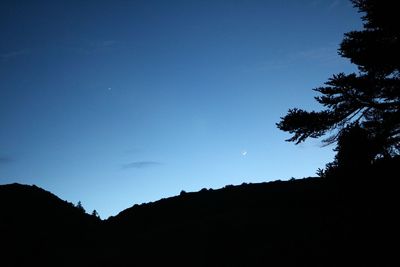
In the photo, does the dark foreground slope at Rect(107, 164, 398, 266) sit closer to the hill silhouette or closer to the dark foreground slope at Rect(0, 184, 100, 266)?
the hill silhouette

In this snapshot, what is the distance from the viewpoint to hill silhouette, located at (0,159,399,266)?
966cm

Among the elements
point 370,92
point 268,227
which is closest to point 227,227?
point 268,227

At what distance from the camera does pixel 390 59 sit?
10.9 m

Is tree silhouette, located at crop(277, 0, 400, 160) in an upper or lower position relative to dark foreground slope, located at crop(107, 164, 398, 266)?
upper

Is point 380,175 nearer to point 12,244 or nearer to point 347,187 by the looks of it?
point 347,187

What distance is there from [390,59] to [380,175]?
418cm

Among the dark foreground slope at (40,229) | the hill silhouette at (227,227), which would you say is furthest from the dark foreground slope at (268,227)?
the dark foreground slope at (40,229)

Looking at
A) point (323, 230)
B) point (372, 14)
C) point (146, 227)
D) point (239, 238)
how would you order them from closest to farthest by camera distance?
1. point (372, 14)
2. point (323, 230)
3. point (239, 238)
4. point (146, 227)

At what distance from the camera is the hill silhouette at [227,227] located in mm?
9659

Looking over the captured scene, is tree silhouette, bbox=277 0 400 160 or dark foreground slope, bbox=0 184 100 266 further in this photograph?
dark foreground slope, bbox=0 184 100 266

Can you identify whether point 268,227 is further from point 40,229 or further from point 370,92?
point 40,229

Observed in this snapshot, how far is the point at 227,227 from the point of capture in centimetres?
1739

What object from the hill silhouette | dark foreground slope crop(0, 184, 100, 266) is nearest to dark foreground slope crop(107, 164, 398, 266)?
the hill silhouette

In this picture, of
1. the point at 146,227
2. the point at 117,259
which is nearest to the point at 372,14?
the point at 117,259
